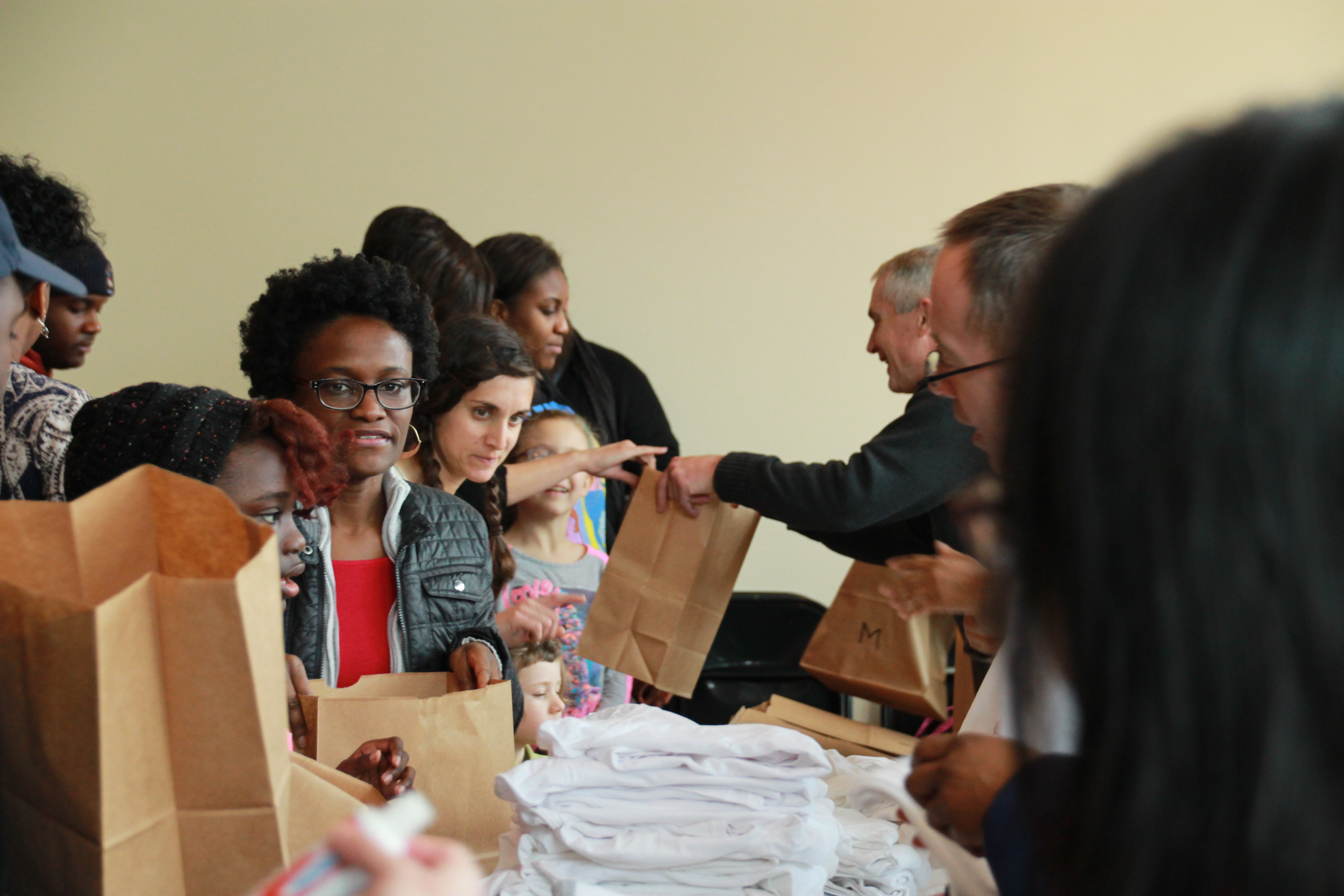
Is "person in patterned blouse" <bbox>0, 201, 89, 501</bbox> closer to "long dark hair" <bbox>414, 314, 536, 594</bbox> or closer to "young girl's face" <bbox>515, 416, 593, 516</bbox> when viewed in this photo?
"long dark hair" <bbox>414, 314, 536, 594</bbox>

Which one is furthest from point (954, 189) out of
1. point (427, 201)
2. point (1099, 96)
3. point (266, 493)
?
point (266, 493)

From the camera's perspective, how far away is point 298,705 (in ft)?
4.06

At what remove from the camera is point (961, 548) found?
1.85 meters

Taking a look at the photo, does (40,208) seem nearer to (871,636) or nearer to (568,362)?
(568,362)

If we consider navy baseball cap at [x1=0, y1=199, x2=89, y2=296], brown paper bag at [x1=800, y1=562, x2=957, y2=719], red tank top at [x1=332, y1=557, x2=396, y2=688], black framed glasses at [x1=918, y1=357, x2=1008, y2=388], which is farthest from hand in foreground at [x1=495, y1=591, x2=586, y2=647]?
navy baseball cap at [x1=0, y1=199, x2=89, y2=296]

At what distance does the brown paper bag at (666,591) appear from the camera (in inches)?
70.6

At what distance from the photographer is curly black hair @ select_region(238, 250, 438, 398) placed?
5.24ft

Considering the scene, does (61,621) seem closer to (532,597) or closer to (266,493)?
(266,493)

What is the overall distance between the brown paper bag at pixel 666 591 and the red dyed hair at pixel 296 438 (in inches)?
30.4

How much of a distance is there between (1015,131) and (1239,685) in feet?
12.1

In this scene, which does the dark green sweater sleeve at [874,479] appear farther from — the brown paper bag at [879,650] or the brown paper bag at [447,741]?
the brown paper bag at [447,741]

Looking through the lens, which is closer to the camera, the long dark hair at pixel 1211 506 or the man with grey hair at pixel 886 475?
the long dark hair at pixel 1211 506

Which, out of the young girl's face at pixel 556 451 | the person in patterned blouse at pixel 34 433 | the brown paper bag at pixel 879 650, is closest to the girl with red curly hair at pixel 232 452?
the person in patterned blouse at pixel 34 433

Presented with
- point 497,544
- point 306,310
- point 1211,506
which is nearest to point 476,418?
point 497,544
